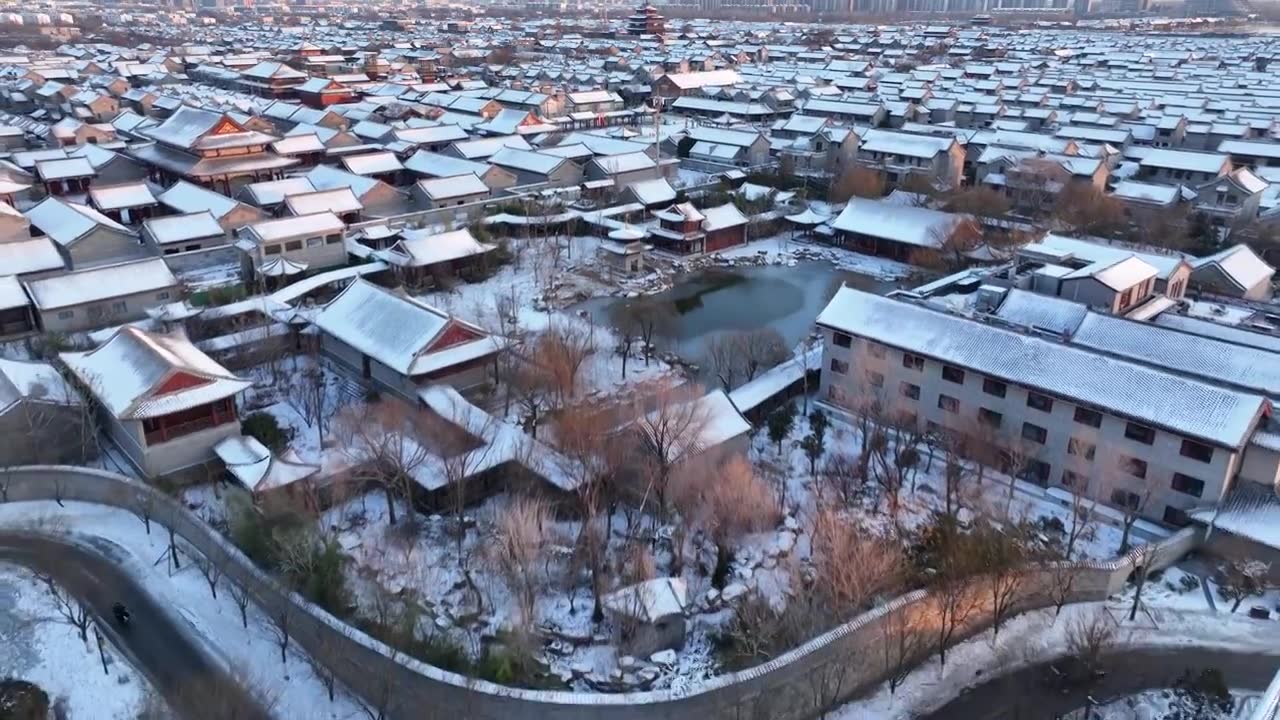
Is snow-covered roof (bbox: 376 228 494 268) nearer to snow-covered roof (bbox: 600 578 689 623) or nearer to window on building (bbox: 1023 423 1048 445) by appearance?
snow-covered roof (bbox: 600 578 689 623)

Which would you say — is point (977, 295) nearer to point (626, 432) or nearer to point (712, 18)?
point (626, 432)

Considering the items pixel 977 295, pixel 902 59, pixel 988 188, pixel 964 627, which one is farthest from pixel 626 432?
pixel 902 59

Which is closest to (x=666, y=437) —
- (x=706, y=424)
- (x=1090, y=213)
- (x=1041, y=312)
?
(x=706, y=424)

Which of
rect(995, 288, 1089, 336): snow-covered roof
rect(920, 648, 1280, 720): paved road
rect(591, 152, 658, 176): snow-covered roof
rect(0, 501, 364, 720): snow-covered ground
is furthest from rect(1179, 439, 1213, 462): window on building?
rect(591, 152, 658, 176): snow-covered roof

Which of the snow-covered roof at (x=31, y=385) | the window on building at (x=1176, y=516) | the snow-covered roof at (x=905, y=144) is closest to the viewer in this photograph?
the window on building at (x=1176, y=516)

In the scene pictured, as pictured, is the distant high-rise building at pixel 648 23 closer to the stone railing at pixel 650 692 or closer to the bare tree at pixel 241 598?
the stone railing at pixel 650 692

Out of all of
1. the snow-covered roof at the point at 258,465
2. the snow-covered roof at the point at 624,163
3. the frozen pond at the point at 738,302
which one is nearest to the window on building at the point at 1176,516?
the frozen pond at the point at 738,302
